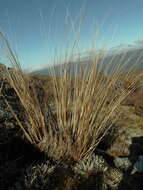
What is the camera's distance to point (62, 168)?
211 cm

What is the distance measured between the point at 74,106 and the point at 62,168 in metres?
0.59

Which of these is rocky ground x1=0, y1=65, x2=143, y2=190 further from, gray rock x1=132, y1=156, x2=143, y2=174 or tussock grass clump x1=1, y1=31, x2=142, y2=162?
tussock grass clump x1=1, y1=31, x2=142, y2=162

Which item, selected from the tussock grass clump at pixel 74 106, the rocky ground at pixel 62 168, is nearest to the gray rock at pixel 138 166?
the rocky ground at pixel 62 168

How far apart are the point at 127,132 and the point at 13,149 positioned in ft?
6.57

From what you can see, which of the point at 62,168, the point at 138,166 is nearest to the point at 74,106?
the point at 62,168

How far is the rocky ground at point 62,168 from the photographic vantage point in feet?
6.40

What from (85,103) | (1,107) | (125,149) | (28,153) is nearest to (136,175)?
(125,149)

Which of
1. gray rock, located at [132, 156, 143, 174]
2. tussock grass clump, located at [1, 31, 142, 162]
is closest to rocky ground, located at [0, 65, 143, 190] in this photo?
gray rock, located at [132, 156, 143, 174]

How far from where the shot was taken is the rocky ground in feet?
6.40

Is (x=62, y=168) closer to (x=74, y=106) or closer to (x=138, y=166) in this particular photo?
(x=74, y=106)

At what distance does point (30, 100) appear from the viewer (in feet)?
7.36

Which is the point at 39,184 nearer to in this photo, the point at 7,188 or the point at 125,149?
the point at 7,188

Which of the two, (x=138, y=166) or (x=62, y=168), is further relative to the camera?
(x=138, y=166)

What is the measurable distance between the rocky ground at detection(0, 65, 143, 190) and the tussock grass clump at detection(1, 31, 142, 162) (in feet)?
0.47
